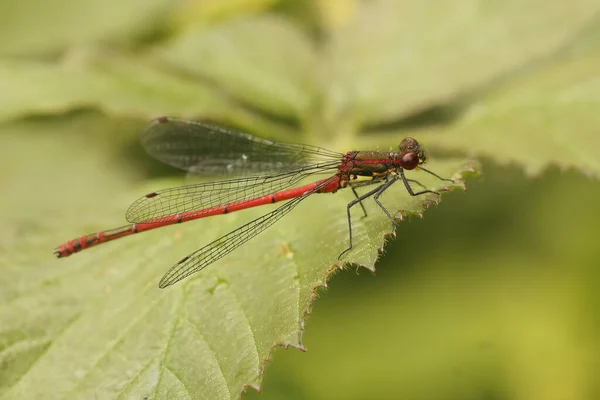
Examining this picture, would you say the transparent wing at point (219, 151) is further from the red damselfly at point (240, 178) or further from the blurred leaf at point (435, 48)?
the blurred leaf at point (435, 48)

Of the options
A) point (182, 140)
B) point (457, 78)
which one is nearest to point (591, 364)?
point (457, 78)

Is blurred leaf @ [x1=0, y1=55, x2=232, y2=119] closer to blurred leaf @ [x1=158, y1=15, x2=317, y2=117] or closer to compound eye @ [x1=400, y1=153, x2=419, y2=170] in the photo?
blurred leaf @ [x1=158, y1=15, x2=317, y2=117]

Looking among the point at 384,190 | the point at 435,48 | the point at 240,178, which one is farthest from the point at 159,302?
the point at 435,48

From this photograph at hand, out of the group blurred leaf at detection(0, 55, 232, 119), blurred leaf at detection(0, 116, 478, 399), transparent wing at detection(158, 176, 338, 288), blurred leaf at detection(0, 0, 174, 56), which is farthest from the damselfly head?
blurred leaf at detection(0, 0, 174, 56)

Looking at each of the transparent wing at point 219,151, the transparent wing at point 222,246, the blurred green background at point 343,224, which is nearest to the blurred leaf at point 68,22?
the blurred green background at point 343,224

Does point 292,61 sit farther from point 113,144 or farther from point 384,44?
point 113,144

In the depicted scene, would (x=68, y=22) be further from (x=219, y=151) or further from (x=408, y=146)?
(x=408, y=146)
